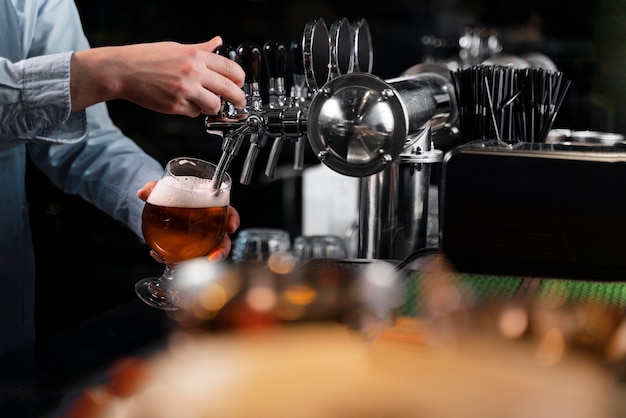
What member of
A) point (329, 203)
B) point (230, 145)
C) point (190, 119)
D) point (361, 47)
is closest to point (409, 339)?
point (230, 145)

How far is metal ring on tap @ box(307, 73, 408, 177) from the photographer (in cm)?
118

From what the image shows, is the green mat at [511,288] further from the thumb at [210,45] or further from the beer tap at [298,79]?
the thumb at [210,45]

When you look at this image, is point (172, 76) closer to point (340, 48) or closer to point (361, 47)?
point (340, 48)

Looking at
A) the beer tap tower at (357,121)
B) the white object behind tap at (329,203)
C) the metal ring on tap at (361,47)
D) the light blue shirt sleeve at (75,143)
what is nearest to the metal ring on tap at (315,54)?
the beer tap tower at (357,121)

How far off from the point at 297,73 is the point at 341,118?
0.26 m

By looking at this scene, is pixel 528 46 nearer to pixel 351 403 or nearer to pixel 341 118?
pixel 341 118

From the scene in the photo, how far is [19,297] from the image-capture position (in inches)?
81.8

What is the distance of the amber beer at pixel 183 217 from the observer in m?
1.31

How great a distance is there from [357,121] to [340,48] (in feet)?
0.78

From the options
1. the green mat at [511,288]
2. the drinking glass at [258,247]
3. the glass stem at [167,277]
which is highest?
the green mat at [511,288]

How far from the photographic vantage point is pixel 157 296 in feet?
4.43

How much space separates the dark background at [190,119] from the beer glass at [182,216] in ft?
7.84

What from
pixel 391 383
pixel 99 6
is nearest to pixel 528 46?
pixel 99 6

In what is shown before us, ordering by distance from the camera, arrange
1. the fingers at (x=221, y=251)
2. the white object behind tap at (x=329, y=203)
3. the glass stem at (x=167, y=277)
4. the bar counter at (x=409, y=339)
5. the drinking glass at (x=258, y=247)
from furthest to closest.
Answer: the white object behind tap at (x=329, y=203)
the drinking glass at (x=258, y=247)
the fingers at (x=221, y=251)
the glass stem at (x=167, y=277)
the bar counter at (x=409, y=339)
